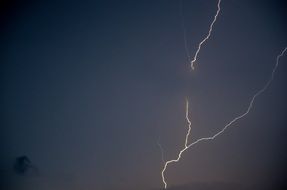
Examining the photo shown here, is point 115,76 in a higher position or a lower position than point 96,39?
lower

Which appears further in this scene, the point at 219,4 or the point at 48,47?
the point at 219,4

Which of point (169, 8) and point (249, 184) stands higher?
point (169, 8)

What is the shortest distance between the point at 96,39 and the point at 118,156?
1.30 metres

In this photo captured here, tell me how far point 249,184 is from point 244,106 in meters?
0.92

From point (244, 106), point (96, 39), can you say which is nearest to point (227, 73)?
point (244, 106)

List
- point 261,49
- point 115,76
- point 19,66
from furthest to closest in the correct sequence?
point 261,49, point 115,76, point 19,66

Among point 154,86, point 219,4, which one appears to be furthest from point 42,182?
point 219,4

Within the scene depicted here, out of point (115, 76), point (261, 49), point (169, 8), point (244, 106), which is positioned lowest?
point (244, 106)

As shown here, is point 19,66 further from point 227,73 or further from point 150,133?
point 227,73

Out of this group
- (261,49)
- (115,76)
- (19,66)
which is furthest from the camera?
(261,49)

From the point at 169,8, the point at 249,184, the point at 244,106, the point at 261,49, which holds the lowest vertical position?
the point at 249,184

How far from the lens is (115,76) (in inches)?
133

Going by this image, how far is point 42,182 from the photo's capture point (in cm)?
328

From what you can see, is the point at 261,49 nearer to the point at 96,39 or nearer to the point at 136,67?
the point at 136,67
